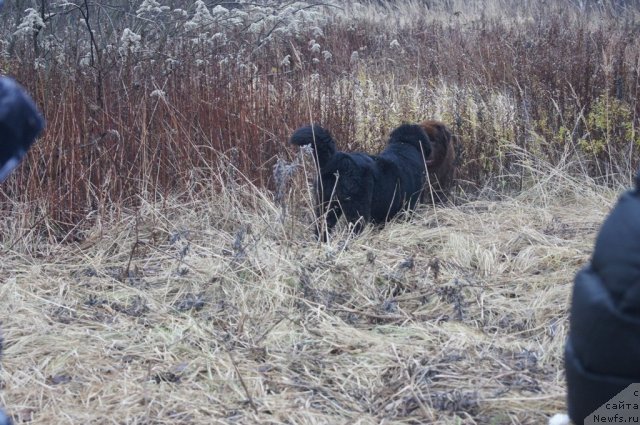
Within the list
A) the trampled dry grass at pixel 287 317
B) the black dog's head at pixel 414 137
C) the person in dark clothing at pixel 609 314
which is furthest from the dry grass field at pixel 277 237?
the person in dark clothing at pixel 609 314

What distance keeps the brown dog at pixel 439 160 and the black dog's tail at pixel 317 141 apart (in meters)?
1.15

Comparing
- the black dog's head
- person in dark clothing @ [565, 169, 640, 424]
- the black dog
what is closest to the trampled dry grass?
the black dog

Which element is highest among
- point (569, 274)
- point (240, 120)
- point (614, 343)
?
point (614, 343)

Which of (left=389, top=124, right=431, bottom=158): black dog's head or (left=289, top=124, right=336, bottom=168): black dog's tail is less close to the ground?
(left=289, top=124, right=336, bottom=168): black dog's tail

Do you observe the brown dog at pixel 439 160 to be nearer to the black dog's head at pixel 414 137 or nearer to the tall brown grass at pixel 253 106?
the black dog's head at pixel 414 137

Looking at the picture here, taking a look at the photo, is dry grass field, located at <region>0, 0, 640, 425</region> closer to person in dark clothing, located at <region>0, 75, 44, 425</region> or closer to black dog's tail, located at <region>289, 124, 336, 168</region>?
black dog's tail, located at <region>289, 124, 336, 168</region>

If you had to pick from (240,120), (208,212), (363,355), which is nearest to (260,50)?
(240,120)

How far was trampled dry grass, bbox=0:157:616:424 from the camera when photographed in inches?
127

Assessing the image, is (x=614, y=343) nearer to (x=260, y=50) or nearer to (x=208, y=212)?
(x=208, y=212)

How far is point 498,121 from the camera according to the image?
7098 millimetres

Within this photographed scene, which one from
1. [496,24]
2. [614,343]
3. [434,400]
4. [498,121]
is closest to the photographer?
[614,343]

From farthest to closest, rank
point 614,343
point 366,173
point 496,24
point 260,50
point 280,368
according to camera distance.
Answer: point 496,24, point 260,50, point 366,173, point 280,368, point 614,343

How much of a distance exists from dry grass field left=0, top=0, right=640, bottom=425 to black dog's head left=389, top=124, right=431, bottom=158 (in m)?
0.50

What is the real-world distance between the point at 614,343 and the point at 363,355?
A: 203 cm
